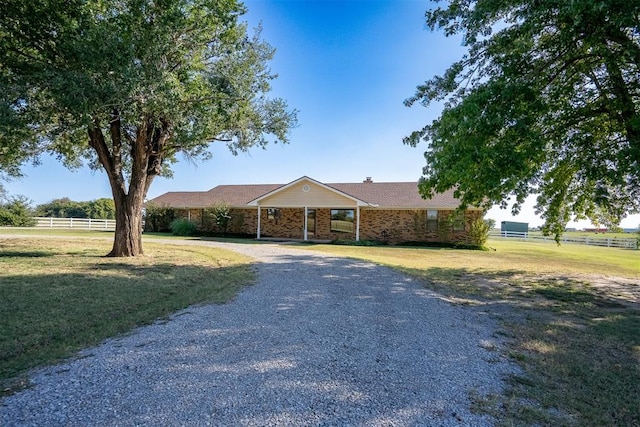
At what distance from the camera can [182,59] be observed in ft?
34.5

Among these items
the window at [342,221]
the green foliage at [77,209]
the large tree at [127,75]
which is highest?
the large tree at [127,75]

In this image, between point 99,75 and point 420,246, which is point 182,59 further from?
point 420,246

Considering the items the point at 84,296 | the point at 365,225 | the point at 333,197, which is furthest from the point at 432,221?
the point at 84,296

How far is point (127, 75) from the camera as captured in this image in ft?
28.7

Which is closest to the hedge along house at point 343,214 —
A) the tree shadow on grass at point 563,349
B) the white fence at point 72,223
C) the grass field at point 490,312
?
the grass field at point 490,312

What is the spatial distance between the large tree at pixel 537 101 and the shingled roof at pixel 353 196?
12.9 metres

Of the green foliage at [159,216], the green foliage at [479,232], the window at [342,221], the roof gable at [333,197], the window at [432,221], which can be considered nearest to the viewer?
the green foliage at [479,232]

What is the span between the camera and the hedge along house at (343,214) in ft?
75.0

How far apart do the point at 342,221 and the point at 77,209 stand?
142 ft

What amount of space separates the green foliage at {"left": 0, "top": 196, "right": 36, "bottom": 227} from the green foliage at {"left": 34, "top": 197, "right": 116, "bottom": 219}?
1380 centimetres

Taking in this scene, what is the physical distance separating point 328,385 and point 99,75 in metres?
9.63

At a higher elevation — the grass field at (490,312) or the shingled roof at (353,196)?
the shingled roof at (353,196)

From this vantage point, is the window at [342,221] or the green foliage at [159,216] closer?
the window at [342,221]

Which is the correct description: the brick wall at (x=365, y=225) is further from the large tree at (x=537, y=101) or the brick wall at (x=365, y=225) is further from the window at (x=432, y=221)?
the large tree at (x=537, y=101)
